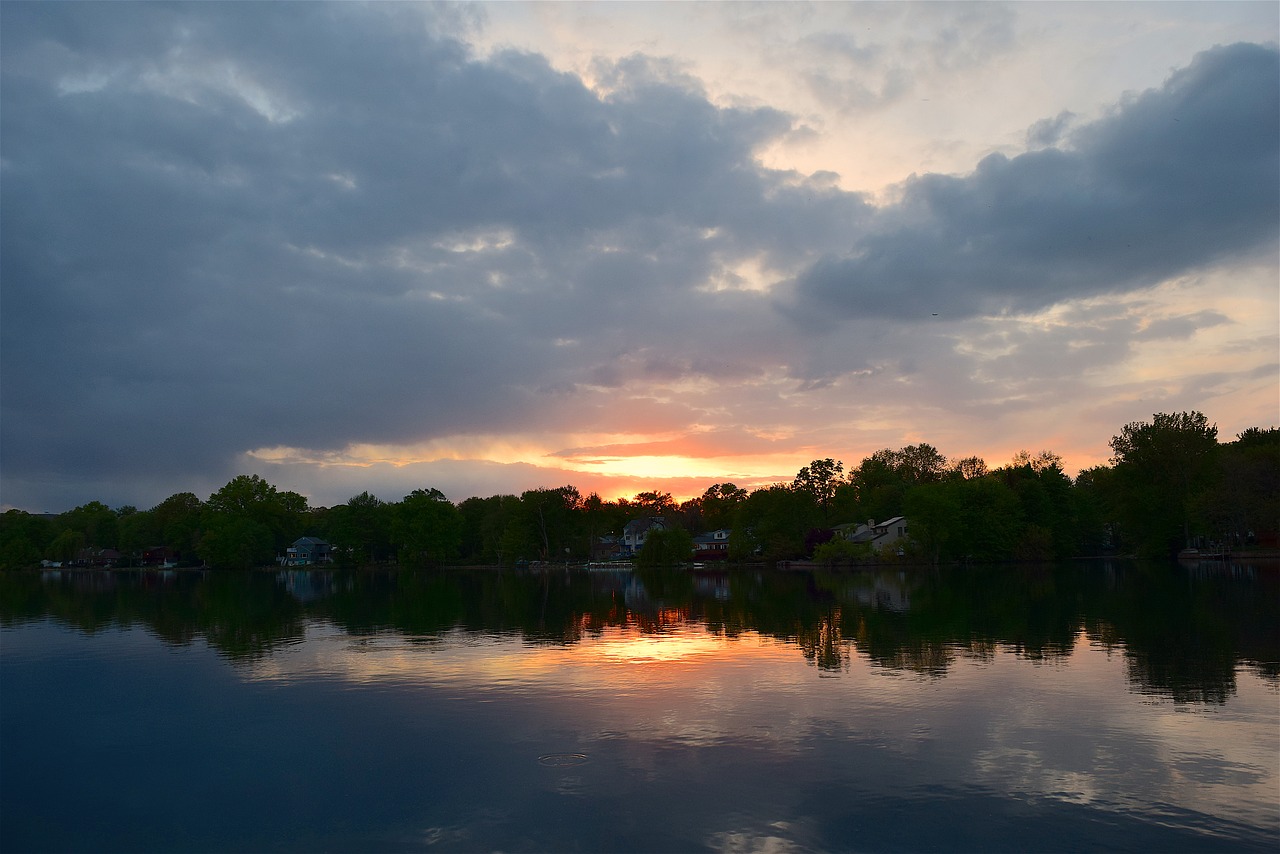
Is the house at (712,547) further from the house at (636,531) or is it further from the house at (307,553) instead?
the house at (307,553)

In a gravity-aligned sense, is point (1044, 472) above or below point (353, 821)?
above

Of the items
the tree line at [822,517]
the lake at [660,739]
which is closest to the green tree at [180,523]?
the tree line at [822,517]

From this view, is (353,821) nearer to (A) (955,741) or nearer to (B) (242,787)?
(B) (242,787)

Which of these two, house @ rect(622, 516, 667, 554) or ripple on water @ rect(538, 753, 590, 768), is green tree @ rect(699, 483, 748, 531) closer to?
house @ rect(622, 516, 667, 554)

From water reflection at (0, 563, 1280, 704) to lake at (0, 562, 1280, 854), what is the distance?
40cm

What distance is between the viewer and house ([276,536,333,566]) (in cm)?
17588

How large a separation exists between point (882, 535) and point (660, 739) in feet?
338

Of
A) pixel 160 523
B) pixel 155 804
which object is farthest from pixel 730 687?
pixel 160 523

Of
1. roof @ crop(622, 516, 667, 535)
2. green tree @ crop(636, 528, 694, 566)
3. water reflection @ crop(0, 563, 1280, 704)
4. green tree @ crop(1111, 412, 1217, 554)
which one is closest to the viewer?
water reflection @ crop(0, 563, 1280, 704)

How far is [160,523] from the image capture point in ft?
589

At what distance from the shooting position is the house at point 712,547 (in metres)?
144

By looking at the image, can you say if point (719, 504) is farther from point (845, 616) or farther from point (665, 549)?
point (845, 616)

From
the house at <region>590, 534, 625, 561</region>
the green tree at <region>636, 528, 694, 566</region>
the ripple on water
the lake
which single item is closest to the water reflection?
the lake

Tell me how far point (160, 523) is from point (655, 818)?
198 meters
